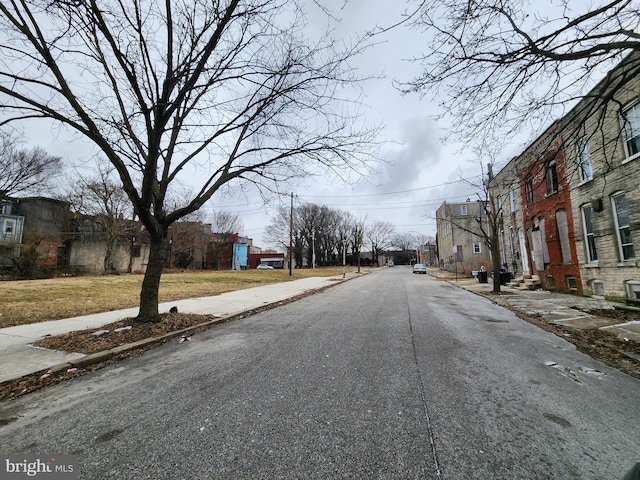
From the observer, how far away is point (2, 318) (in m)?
7.11

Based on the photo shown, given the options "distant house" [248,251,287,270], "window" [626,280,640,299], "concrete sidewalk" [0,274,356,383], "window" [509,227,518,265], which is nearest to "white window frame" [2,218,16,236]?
"concrete sidewalk" [0,274,356,383]

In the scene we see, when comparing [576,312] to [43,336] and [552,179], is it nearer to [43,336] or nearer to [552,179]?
[552,179]

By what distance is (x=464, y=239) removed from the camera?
118 feet

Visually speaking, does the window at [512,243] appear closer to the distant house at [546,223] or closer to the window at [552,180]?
the distant house at [546,223]

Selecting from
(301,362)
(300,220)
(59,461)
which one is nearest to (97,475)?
(59,461)

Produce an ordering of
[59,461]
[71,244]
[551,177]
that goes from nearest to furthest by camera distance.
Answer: [59,461]
[551,177]
[71,244]

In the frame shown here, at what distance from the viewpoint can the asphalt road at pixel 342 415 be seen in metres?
2.05

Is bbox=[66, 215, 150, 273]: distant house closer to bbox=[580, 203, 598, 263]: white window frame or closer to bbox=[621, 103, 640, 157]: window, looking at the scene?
bbox=[580, 203, 598, 263]: white window frame

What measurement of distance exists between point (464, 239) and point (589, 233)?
2612 cm

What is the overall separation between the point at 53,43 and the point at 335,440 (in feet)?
24.3

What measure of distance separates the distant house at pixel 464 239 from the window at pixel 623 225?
13.8 m

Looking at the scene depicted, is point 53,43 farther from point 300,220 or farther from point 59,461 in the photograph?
point 300,220

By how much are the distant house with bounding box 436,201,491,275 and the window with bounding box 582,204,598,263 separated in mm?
12113

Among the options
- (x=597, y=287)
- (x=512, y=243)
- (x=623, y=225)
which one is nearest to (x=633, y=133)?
(x=623, y=225)
